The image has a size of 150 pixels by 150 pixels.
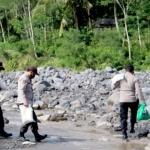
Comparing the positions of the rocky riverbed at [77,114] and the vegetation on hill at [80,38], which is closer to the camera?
the rocky riverbed at [77,114]

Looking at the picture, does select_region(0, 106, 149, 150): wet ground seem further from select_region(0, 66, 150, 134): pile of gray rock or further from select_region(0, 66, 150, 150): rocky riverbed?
select_region(0, 66, 150, 134): pile of gray rock

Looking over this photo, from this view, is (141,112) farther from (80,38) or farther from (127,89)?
(80,38)

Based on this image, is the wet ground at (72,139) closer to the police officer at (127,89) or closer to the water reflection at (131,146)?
the water reflection at (131,146)

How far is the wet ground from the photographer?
9047mm

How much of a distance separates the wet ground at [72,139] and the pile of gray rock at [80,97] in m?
0.59

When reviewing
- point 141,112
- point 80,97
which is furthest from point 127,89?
point 80,97

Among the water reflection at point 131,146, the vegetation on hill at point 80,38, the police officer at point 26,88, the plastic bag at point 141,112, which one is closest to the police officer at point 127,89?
the plastic bag at point 141,112

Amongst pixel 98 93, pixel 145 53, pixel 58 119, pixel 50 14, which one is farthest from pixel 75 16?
pixel 58 119

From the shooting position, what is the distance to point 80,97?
18266 millimetres

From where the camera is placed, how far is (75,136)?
10.5 m

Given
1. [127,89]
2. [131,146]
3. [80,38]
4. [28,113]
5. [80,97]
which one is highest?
[80,38]

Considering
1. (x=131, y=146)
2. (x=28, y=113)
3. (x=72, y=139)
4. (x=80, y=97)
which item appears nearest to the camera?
(x=28, y=113)

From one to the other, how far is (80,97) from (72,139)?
8280 millimetres

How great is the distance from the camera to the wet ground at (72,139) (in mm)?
9047
